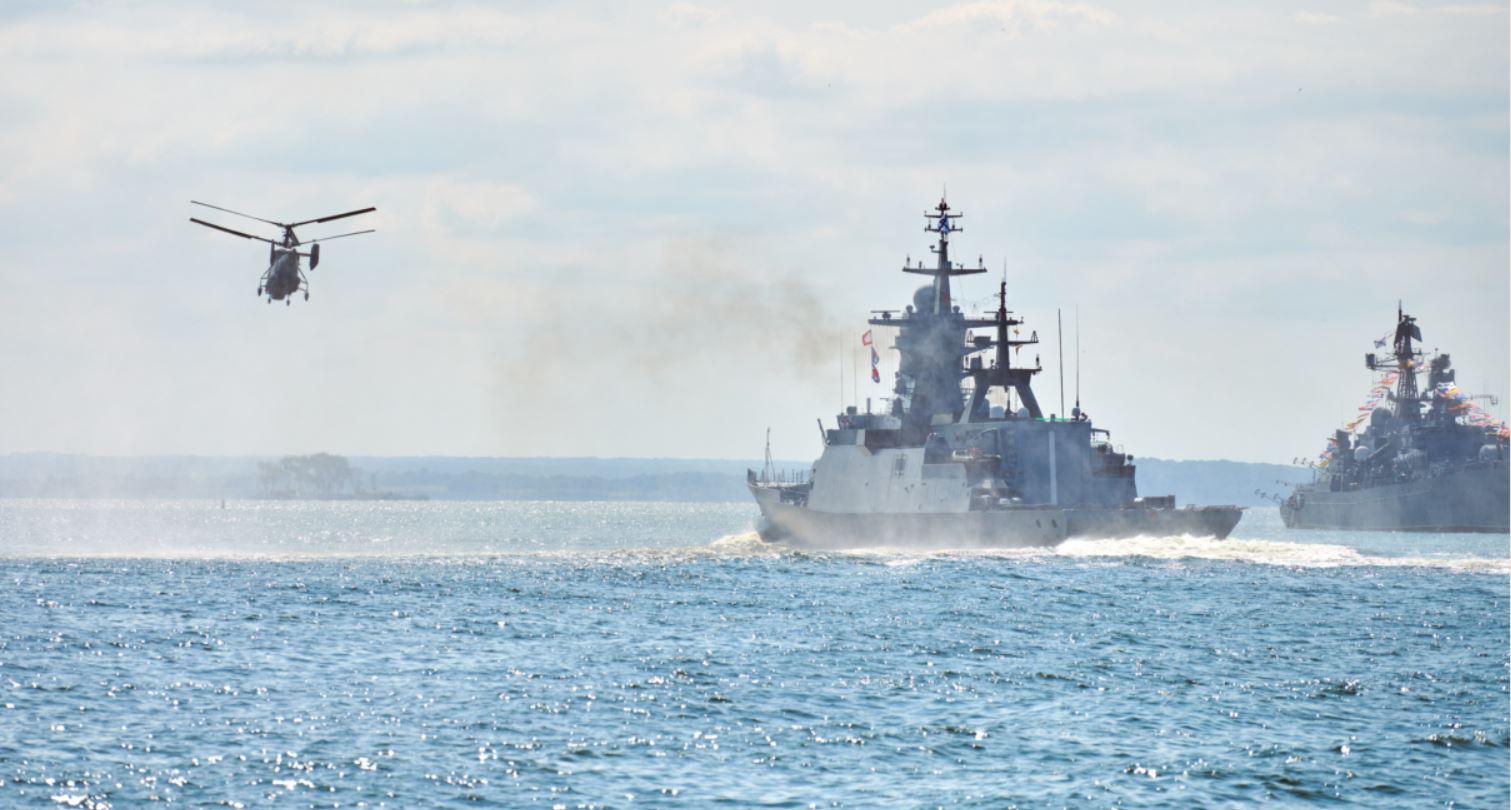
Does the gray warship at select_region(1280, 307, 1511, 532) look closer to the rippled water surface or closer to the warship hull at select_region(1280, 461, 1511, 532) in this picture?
the warship hull at select_region(1280, 461, 1511, 532)

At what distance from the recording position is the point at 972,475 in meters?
62.4

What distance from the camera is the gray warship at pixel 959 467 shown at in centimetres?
6173

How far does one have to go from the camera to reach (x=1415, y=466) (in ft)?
339

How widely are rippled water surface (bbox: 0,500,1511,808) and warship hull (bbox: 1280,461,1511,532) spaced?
47.8 meters

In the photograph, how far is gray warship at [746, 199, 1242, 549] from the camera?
203 feet

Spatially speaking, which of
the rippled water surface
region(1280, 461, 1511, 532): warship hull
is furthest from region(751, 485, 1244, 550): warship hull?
region(1280, 461, 1511, 532): warship hull

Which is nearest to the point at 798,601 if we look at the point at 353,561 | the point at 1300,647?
the point at 1300,647

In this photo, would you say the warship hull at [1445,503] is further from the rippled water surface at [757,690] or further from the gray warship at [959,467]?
the rippled water surface at [757,690]

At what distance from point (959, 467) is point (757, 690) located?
35.5 m

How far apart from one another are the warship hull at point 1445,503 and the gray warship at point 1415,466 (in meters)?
0.06

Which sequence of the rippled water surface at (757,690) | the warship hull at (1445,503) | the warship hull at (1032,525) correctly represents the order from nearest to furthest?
the rippled water surface at (757,690), the warship hull at (1032,525), the warship hull at (1445,503)

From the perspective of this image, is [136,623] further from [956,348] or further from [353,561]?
[956,348]

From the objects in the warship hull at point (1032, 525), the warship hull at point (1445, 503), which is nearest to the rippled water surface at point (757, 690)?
the warship hull at point (1032, 525)

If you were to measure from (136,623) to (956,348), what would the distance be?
139 feet
